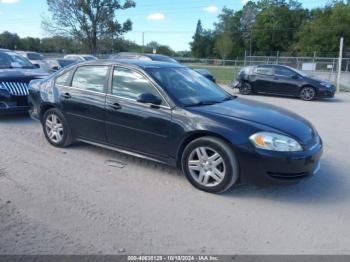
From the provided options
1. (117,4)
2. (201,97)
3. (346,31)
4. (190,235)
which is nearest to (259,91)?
(201,97)

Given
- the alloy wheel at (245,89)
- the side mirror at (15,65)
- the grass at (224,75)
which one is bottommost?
the grass at (224,75)

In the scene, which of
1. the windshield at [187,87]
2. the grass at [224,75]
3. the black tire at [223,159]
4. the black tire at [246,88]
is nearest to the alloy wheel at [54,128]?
the windshield at [187,87]

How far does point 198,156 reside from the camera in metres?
4.51

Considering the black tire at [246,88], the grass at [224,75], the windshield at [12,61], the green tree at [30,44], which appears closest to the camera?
the windshield at [12,61]

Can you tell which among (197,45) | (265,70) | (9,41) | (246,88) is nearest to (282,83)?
(265,70)

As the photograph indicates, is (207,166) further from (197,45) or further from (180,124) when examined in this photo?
(197,45)

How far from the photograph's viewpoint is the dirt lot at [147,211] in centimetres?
334

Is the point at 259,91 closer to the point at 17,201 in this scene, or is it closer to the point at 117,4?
the point at 17,201

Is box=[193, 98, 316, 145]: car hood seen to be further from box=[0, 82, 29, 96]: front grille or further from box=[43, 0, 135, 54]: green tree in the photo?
box=[43, 0, 135, 54]: green tree

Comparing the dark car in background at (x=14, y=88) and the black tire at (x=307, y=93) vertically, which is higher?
the dark car in background at (x=14, y=88)

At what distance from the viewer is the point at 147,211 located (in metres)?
3.96

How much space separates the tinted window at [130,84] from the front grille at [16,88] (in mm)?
3662

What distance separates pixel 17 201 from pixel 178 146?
192 centimetres

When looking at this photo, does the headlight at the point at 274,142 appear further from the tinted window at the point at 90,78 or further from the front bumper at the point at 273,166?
the tinted window at the point at 90,78
